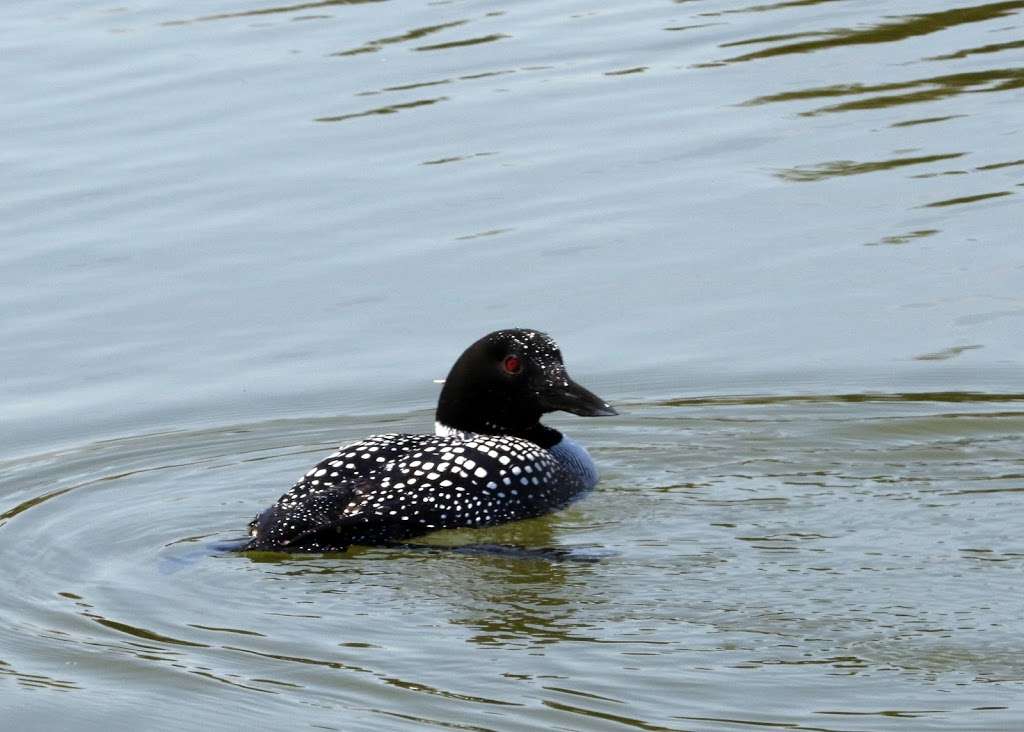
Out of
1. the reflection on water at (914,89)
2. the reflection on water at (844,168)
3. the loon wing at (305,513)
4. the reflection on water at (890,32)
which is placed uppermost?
the reflection on water at (890,32)

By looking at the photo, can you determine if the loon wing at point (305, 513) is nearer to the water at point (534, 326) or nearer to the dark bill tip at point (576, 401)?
the water at point (534, 326)

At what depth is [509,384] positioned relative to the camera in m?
7.43

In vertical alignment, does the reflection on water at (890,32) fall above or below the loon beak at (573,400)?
above

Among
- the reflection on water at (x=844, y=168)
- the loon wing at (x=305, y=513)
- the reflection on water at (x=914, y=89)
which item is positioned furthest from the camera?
the reflection on water at (x=914, y=89)

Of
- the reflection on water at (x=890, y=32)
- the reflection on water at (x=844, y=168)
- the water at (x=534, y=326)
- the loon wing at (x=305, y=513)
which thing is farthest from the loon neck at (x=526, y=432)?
the reflection on water at (x=890, y=32)

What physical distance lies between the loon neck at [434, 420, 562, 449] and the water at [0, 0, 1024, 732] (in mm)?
287

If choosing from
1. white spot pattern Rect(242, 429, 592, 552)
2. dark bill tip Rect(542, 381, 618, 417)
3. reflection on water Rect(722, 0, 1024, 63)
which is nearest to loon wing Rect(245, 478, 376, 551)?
white spot pattern Rect(242, 429, 592, 552)

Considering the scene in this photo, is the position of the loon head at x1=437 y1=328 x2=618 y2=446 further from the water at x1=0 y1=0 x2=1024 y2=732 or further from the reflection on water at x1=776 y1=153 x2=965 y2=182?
the reflection on water at x1=776 y1=153 x2=965 y2=182

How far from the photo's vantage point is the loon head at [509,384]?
7367 mm

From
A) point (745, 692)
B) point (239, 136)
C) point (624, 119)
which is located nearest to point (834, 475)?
point (745, 692)

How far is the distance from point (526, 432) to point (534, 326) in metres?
1.28

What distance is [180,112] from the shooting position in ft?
39.7

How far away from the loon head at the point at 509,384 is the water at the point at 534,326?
0.35 m

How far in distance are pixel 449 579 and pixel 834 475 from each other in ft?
4.97
